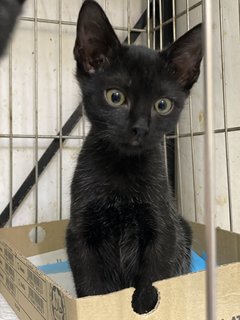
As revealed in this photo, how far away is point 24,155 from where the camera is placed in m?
1.55

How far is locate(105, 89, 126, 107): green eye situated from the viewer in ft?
2.65

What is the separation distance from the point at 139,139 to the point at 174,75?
0.71 feet

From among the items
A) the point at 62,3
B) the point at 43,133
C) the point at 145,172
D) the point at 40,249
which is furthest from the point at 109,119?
the point at 62,3

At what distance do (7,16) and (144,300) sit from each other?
536mm

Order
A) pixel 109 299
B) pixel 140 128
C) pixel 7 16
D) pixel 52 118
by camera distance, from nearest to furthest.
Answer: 1. pixel 7 16
2. pixel 109 299
3. pixel 140 128
4. pixel 52 118

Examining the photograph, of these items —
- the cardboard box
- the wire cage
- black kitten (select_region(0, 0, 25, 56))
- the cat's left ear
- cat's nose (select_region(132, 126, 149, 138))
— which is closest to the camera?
black kitten (select_region(0, 0, 25, 56))

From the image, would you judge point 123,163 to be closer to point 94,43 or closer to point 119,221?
point 119,221

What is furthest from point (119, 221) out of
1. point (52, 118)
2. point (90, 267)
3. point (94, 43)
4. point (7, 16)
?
point (52, 118)

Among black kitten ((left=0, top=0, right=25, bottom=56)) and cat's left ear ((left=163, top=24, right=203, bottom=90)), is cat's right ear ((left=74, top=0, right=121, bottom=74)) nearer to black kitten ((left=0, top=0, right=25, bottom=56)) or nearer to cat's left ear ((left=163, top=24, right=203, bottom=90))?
cat's left ear ((left=163, top=24, right=203, bottom=90))

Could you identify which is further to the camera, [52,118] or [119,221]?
[52,118]

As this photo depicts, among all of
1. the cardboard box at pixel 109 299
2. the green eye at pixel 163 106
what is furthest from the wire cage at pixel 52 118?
the green eye at pixel 163 106

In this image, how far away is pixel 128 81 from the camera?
2.67 ft

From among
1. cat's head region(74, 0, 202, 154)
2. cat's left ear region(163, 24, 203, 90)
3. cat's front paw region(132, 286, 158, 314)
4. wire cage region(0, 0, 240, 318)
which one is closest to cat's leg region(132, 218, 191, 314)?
cat's front paw region(132, 286, 158, 314)

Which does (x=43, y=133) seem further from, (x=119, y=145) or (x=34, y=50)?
(x=119, y=145)
